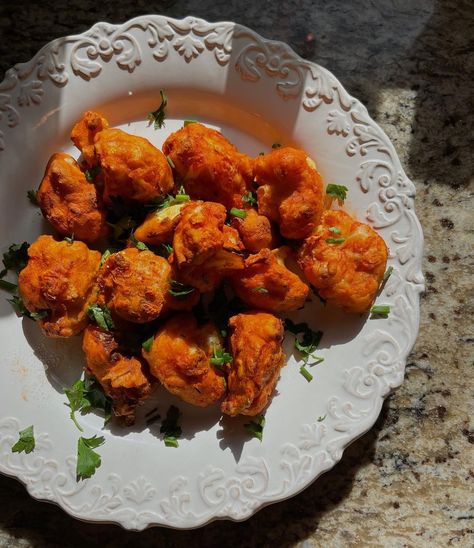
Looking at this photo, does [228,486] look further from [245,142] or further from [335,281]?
[245,142]

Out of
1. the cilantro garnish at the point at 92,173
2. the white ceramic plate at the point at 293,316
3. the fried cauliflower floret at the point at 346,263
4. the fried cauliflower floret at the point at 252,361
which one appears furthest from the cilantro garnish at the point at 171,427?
the cilantro garnish at the point at 92,173

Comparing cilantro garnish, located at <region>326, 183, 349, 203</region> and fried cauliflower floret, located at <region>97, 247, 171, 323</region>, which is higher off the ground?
cilantro garnish, located at <region>326, 183, 349, 203</region>

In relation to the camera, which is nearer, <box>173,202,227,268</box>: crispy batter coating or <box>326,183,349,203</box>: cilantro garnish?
<box>173,202,227,268</box>: crispy batter coating

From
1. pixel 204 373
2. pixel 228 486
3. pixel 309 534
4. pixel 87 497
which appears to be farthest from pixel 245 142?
pixel 309 534

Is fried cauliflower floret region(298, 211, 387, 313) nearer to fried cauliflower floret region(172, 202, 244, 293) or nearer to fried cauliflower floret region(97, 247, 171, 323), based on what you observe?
fried cauliflower floret region(172, 202, 244, 293)

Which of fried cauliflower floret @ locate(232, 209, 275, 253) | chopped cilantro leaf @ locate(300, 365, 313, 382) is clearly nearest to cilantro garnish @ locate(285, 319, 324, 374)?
chopped cilantro leaf @ locate(300, 365, 313, 382)

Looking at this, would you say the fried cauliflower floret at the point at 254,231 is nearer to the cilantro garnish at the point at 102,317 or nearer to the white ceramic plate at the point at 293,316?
the white ceramic plate at the point at 293,316

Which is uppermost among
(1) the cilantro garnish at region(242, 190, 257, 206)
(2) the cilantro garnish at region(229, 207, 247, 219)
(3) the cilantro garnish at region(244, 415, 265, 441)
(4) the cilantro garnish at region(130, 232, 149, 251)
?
(1) the cilantro garnish at region(242, 190, 257, 206)
